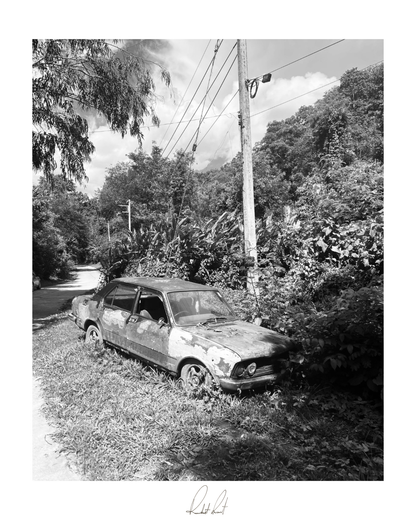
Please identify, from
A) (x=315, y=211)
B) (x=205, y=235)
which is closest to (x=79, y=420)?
(x=315, y=211)

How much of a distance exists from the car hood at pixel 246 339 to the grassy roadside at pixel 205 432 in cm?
48

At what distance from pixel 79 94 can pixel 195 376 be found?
440 centimetres

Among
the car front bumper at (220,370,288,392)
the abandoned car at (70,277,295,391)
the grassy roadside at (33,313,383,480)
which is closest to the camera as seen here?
the grassy roadside at (33,313,383,480)

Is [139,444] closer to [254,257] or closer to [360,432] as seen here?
[360,432]

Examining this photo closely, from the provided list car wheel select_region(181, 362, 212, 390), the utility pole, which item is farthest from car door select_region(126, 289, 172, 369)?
the utility pole

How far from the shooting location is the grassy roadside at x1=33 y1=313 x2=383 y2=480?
2545 millimetres

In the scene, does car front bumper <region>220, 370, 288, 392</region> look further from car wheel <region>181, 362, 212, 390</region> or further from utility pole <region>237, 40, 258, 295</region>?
utility pole <region>237, 40, 258, 295</region>

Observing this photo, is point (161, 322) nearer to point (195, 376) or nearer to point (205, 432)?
point (195, 376)

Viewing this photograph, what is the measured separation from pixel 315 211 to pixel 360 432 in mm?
5393

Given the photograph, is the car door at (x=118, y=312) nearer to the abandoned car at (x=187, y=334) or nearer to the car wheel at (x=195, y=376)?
the abandoned car at (x=187, y=334)

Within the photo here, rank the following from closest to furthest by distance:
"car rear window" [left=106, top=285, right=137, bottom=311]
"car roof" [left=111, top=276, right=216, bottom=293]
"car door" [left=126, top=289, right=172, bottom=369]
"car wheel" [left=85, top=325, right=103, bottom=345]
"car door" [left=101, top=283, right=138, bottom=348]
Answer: "car door" [left=126, top=289, right=172, bottom=369] < "car roof" [left=111, top=276, right=216, bottom=293] < "car door" [left=101, top=283, right=138, bottom=348] < "car rear window" [left=106, top=285, right=137, bottom=311] < "car wheel" [left=85, top=325, right=103, bottom=345]

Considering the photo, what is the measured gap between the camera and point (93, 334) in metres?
5.55

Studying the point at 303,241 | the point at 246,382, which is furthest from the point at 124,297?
the point at 303,241

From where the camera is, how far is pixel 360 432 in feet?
9.87
